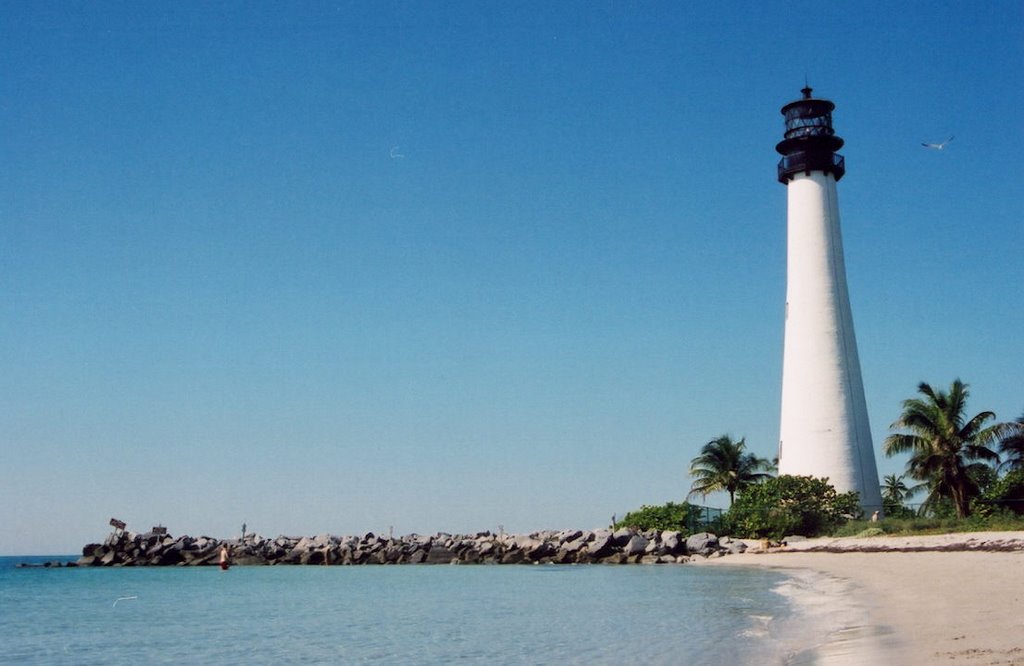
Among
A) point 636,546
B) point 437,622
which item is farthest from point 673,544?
point 437,622

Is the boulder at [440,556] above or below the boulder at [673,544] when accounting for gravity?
below

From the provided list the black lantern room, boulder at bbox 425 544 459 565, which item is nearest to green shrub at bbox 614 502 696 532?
boulder at bbox 425 544 459 565

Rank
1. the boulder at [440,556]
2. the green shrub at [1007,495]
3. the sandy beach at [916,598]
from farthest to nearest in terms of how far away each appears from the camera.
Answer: the boulder at [440,556] < the green shrub at [1007,495] < the sandy beach at [916,598]

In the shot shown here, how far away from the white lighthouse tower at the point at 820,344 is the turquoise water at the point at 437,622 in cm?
967

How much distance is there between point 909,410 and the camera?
37438 millimetres

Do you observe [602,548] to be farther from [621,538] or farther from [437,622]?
[437,622]

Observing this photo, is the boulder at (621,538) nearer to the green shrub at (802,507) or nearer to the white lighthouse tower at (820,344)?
the green shrub at (802,507)

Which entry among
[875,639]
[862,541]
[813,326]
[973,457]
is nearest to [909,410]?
[973,457]

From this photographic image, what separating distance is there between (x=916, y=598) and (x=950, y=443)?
953 inches

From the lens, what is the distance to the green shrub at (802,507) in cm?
3503

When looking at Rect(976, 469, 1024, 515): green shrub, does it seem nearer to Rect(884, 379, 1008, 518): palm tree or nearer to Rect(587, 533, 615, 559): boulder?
Rect(884, 379, 1008, 518): palm tree

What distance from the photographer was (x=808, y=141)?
39.5 metres

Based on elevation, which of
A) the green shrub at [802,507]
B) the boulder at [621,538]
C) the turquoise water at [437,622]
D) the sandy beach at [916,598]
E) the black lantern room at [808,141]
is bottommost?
the turquoise water at [437,622]

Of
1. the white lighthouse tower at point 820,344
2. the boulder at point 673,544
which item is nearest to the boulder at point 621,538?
the boulder at point 673,544
